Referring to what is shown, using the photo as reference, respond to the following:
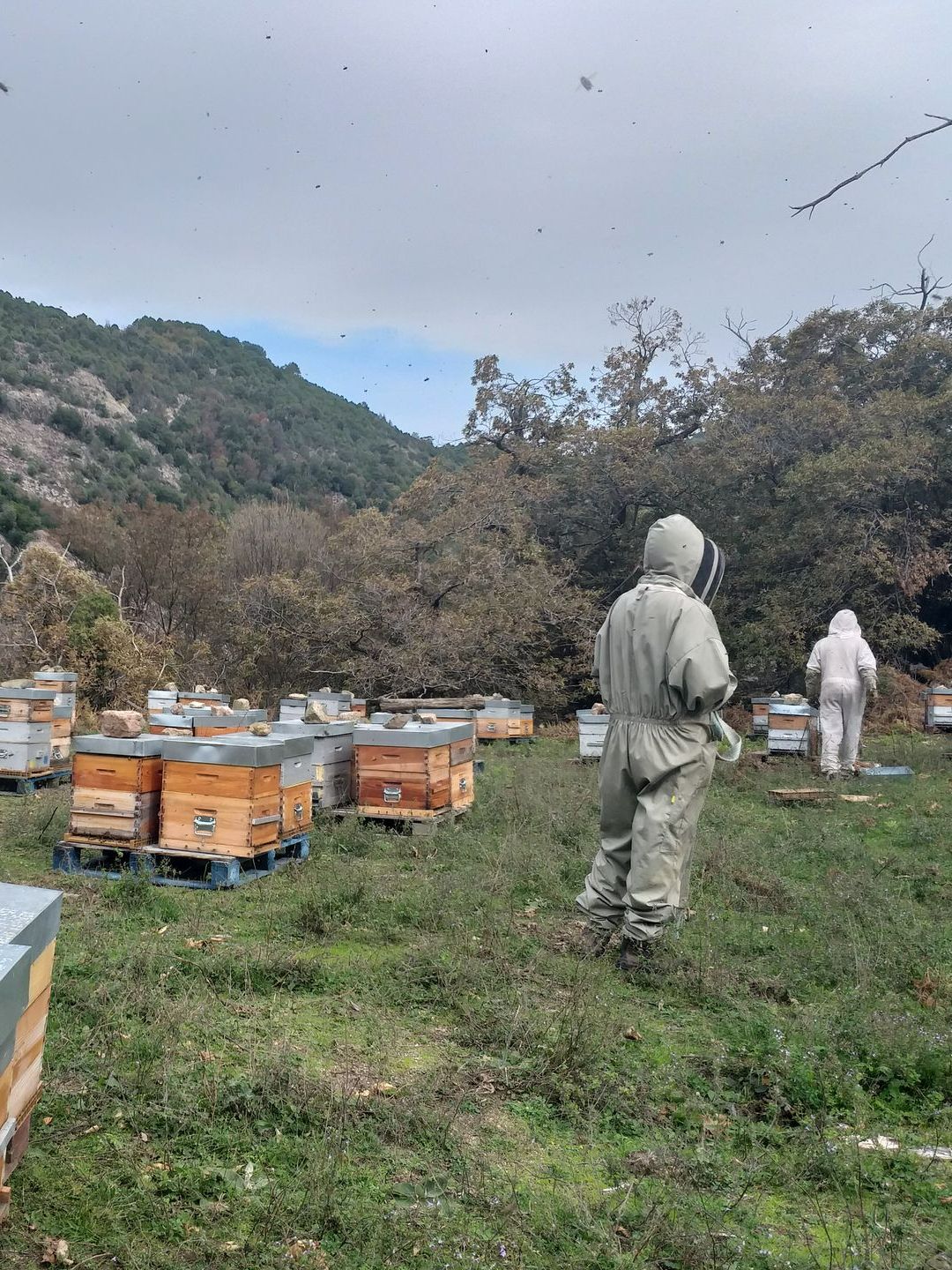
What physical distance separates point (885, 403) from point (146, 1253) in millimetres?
18611

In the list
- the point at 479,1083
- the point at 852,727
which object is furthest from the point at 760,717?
the point at 479,1083

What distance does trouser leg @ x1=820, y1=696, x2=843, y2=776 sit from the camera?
1057 cm

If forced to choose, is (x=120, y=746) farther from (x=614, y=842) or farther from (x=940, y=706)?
(x=940, y=706)

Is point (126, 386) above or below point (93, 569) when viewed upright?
above

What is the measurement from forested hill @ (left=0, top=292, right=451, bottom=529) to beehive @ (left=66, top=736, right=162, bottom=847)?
109ft

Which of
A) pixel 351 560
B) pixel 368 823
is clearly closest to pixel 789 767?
pixel 368 823

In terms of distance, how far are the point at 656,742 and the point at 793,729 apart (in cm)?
807

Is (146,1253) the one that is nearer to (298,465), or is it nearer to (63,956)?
(63,956)

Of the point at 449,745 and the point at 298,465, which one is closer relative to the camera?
the point at 449,745

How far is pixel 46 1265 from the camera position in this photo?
2182 mm

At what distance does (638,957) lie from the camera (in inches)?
177

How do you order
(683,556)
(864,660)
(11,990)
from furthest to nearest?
1. (864,660)
2. (683,556)
3. (11,990)

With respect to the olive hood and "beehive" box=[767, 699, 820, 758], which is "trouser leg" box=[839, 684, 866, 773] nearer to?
"beehive" box=[767, 699, 820, 758]

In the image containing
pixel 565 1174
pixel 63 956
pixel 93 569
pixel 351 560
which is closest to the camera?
pixel 565 1174
